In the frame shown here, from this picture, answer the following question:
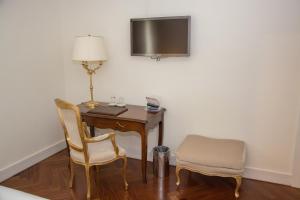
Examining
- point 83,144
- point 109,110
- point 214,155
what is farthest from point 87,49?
point 214,155

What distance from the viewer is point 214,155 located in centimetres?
243

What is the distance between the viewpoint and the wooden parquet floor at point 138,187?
251 cm

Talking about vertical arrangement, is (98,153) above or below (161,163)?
above

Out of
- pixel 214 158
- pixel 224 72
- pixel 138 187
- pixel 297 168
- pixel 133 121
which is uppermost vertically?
pixel 224 72

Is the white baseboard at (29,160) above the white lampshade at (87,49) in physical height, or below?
below

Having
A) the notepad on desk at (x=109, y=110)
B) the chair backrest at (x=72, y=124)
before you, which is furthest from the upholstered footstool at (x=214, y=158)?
the chair backrest at (x=72, y=124)

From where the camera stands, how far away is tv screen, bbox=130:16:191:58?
275 centimetres

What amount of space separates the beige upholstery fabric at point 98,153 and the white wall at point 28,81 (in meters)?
0.90

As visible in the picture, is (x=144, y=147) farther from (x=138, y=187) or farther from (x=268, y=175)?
(x=268, y=175)

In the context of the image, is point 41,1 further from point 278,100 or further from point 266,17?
point 278,100

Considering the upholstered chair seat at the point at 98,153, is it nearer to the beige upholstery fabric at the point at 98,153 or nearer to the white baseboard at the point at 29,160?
the beige upholstery fabric at the point at 98,153

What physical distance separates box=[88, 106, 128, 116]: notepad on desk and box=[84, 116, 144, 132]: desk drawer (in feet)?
0.22

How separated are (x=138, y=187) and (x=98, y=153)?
59cm

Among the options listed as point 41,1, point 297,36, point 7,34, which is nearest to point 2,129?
point 7,34
